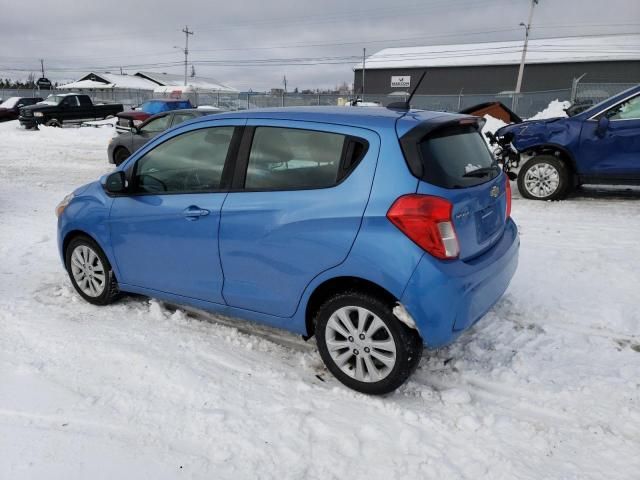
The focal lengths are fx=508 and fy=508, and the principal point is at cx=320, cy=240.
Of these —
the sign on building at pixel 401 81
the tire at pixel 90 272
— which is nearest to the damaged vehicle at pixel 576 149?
the tire at pixel 90 272

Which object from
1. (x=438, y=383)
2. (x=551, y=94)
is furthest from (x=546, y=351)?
(x=551, y=94)

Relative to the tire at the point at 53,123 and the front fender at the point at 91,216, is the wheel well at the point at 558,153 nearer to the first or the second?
the front fender at the point at 91,216

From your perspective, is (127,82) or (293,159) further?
(127,82)

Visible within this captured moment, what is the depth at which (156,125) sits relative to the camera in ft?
39.9

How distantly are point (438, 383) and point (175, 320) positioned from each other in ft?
7.01

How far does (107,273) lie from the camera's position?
4.29 m

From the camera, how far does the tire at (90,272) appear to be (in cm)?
430

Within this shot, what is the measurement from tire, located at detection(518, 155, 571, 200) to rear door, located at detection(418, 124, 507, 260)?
501cm

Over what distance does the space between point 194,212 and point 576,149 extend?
6.45 meters

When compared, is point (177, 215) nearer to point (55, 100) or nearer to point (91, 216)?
point (91, 216)

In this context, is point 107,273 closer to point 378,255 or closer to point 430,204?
point 378,255

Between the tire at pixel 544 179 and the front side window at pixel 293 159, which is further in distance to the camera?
the tire at pixel 544 179

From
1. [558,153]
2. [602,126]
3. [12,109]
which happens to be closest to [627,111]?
[602,126]

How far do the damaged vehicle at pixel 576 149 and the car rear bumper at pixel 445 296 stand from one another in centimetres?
562
